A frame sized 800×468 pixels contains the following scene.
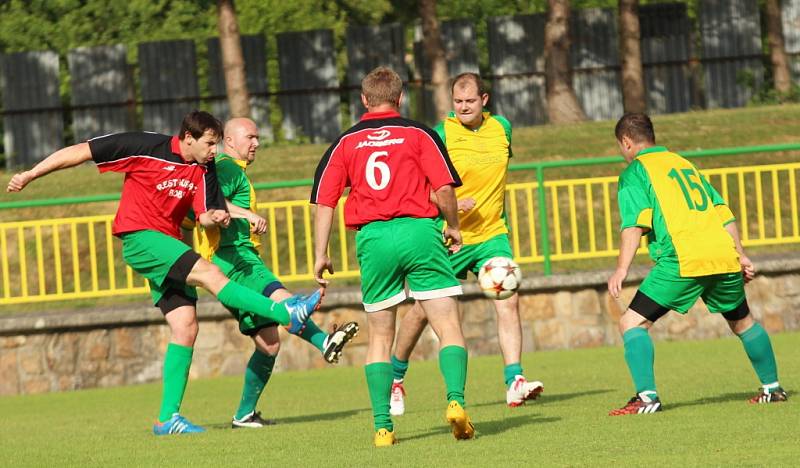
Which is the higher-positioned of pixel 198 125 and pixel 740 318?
pixel 198 125

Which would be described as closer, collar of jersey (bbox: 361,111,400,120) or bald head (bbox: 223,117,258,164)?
collar of jersey (bbox: 361,111,400,120)

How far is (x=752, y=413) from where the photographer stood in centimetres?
831

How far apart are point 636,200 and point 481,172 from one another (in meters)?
1.81

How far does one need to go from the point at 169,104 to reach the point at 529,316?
741 inches

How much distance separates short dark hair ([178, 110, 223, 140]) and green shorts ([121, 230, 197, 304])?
597 mm

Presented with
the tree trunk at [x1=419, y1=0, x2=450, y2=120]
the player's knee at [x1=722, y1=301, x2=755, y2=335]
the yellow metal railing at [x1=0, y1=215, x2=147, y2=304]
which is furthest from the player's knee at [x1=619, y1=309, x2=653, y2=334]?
the tree trunk at [x1=419, y1=0, x2=450, y2=120]

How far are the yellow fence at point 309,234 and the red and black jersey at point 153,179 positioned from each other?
19.6ft

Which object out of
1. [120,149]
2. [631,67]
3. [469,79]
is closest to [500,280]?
[469,79]

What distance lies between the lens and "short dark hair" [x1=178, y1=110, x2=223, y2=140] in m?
8.96

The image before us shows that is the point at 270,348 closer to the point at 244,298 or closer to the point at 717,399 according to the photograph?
the point at 244,298

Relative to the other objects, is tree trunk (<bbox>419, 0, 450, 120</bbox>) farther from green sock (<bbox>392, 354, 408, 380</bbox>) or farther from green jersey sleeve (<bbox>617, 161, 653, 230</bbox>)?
green jersey sleeve (<bbox>617, 161, 653, 230</bbox>)

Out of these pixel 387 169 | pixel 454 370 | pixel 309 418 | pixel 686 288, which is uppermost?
pixel 387 169

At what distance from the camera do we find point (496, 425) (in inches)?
339

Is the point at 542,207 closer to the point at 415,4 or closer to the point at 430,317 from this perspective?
the point at 430,317
